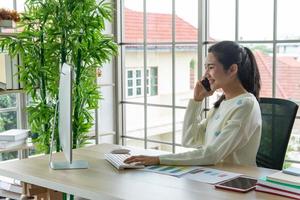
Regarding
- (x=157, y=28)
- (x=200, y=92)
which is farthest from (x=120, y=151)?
(x=157, y=28)

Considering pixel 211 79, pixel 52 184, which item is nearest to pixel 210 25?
pixel 211 79

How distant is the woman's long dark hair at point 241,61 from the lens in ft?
7.70

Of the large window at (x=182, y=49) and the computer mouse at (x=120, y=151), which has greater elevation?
the large window at (x=182, y=49)

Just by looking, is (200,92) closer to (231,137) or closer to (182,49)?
(231,137)

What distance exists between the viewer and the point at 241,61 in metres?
2.37

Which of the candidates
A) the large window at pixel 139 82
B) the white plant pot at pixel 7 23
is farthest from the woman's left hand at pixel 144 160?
the large window at pixel 139 82

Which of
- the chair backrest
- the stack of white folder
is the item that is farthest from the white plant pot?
the chair backrest

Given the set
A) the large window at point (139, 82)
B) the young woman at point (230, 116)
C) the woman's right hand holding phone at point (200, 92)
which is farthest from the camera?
the large window at point (139, 82)

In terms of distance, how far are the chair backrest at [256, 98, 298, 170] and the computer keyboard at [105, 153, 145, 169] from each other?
2.31 ft

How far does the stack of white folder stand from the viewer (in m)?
3.56

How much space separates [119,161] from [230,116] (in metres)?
0.56

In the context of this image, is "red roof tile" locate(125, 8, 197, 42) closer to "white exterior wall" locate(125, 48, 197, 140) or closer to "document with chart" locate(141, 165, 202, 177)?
"white exterior wall" locate(125, 48, 197, 140)

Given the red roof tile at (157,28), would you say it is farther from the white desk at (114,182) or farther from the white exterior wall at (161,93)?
the white desk at (114,182)

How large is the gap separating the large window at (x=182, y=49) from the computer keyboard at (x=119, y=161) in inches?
67.1
